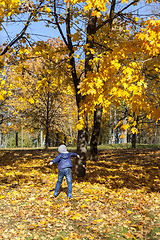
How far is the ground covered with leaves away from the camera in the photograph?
4352 mm

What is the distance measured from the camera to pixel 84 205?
18.3ft

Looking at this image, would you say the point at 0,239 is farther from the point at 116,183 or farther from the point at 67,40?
the point at 67,40

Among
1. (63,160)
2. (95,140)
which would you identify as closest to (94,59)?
A: (63,160)

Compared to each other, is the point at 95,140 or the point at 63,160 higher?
the point at 95,140

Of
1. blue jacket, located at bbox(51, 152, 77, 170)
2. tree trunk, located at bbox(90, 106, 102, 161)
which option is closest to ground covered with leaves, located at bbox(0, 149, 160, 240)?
blue jacket, located at bbox(51, 152, 77, 170)

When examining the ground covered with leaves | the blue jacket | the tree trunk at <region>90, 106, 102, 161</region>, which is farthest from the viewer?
the tree trunk at <region>90, 106, 102, 161</region>

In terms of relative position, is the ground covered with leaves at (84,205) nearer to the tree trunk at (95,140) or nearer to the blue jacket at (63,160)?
the blue jacket at (63,160)

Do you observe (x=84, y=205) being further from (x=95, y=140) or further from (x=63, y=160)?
(x=95, y=140)

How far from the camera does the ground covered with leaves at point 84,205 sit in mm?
4352

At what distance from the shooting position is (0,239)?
3.88 m

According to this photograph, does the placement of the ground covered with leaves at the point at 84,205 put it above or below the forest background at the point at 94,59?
below

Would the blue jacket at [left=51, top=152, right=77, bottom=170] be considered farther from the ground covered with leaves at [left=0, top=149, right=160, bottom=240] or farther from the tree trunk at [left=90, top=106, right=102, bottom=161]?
the tree trunk at [left=90, top=106, right=102, bottom=161]

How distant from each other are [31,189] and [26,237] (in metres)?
2.75

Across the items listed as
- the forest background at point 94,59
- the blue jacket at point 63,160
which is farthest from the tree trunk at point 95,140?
the blue jacket at point 63,160
